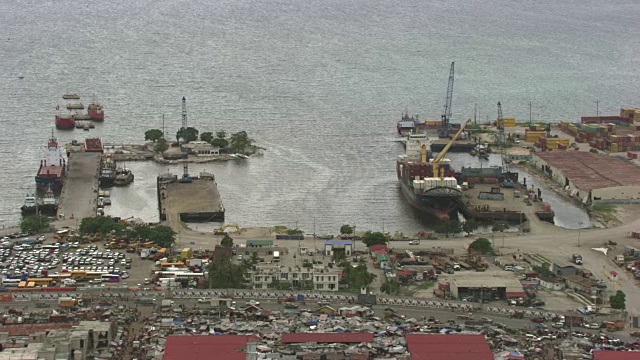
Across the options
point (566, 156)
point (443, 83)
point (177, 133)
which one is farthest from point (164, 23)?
point (566, 156)

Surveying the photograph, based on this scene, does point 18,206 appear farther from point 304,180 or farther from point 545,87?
point 545,87

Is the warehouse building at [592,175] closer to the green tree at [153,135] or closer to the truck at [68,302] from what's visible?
the green tree at [153,135]

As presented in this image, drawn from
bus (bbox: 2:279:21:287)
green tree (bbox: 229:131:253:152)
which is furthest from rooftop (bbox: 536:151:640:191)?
bus (bbox: 2:279:21:287)

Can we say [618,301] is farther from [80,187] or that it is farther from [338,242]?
[80,187]

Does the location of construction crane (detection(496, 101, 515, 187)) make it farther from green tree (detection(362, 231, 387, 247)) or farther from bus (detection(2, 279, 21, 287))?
bus (detection(2, 279, 21, 287))

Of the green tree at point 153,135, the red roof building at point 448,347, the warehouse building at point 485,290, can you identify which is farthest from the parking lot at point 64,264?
the green tree at point 153,135
